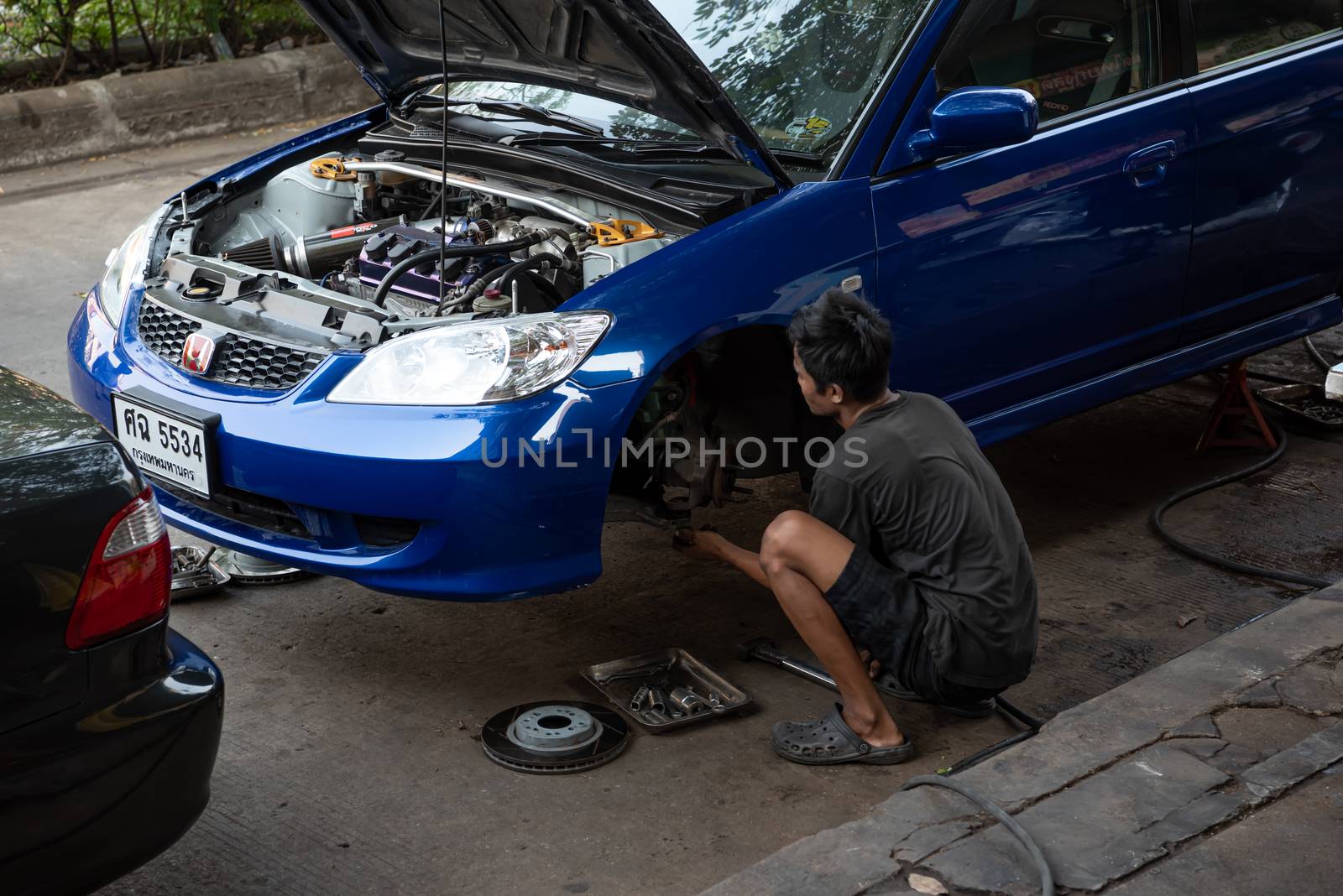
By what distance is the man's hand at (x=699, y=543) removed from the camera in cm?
339

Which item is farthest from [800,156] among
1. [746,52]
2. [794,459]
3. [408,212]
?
[408,212]

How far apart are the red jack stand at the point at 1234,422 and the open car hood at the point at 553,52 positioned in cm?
219

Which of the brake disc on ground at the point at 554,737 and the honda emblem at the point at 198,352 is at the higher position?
the honda emblem at the point at 198,352

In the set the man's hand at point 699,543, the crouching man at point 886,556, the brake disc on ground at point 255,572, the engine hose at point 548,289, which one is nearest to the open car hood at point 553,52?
the engine hose at point 548,289

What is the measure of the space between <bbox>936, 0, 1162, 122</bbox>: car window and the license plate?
6.62ft

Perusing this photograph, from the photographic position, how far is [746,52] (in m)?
3.72

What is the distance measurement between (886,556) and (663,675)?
66 centimetres

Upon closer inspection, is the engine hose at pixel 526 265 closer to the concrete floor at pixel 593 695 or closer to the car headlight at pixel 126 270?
the concrete floor at pixel 593 695

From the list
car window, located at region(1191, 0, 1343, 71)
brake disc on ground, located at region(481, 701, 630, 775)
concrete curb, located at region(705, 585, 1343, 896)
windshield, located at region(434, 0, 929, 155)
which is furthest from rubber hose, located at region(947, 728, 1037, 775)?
car window, located at region(1191, 0, 1343, 71)

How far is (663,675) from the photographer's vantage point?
3436 mm

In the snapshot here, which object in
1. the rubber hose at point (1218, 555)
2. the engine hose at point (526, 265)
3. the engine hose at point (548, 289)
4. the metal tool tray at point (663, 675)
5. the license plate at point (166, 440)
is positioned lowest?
the rubber hose at point (1218, 555)

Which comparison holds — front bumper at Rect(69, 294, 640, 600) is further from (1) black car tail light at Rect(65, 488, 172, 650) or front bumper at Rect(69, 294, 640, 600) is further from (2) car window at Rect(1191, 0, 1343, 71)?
(2) car window at Rect(1191, 0, 1343, 71)

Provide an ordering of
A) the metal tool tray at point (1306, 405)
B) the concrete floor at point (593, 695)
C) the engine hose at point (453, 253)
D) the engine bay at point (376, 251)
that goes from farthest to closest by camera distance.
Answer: the metal tool tray at point (1306, 405) < the engine hose at point (453, 253) < the engine bay at point (376, 251) < the concrete floor at point (593, 695)

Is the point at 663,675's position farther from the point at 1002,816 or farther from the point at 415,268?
the point at 415,268
